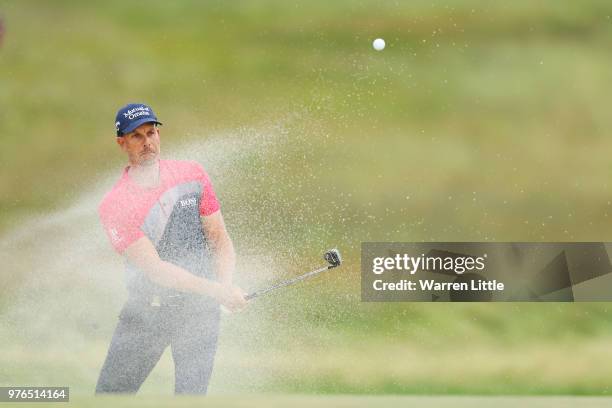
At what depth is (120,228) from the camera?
573 cm

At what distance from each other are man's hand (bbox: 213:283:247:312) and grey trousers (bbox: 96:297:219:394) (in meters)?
0.06

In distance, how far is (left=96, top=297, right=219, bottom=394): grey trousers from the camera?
5.62 m

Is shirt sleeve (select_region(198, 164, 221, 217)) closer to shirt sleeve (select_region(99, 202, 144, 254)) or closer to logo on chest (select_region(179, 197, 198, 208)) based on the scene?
logo on chest (select_region(179, 197, 198, 208))


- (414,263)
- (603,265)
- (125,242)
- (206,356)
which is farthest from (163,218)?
(603,265)

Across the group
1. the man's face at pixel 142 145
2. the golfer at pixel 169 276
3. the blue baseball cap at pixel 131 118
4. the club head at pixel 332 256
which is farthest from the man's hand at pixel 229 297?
the blue baseball cap at pixel 131 118

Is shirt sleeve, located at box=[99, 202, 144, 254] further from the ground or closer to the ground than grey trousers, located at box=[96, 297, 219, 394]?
further from the ground

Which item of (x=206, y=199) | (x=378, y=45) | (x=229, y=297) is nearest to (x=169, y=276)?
(x=229, y=297)

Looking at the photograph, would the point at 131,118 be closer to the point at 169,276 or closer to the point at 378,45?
the point at 169,276

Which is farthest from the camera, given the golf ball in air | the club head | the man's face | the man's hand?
the golf ball in air

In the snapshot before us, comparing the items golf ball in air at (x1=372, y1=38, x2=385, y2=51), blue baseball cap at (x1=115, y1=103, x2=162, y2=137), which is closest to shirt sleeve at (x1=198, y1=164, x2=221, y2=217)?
blue baseball cap at (x1=115, y1=103, x2=162, y2=137)

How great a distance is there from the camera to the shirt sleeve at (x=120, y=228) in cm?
569

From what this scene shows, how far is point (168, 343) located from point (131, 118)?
1.30 meters

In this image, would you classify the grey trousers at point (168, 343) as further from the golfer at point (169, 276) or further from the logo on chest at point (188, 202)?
the logo on chest at point (188, 202)

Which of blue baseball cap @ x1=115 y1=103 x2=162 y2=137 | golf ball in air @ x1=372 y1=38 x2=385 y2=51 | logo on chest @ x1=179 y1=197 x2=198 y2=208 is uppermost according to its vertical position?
golf ball in air @ x1=372 y1=38 x2=385 y2=51
